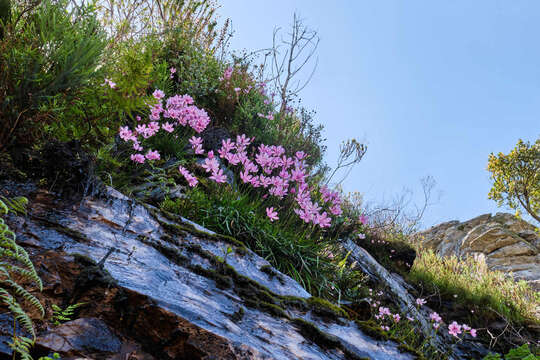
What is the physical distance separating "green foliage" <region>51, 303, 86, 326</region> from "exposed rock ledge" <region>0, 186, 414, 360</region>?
0.09 feet

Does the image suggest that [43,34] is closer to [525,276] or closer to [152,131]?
[152,131]

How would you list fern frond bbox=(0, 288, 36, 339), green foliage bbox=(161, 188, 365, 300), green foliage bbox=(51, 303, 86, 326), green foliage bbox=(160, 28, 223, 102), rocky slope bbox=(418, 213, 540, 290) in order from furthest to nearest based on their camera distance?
rocky slope bbox=(418, 213, 540, 290) → green foliage bbox=(160, 28, 223, 102) → green foliage bbox=(161, 188, 365, 300) → green foliage bbox=(51, 303, 86, 326) → fern frond bbox=(0, 288, 36, 339)

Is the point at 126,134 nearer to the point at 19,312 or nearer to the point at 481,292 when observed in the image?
the point at 19,312

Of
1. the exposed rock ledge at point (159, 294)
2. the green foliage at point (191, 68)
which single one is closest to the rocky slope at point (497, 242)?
the green foliage at point (191, 68)

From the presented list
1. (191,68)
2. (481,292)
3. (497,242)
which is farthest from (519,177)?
(191,68)

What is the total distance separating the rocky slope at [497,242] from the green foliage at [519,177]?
0.83 meters

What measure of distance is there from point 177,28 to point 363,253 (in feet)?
19.7

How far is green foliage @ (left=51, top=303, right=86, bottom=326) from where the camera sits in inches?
48.6

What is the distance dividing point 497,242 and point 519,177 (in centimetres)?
276

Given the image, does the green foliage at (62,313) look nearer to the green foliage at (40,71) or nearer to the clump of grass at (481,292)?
the green foliage at (40,71)

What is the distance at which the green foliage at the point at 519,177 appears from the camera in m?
12.8

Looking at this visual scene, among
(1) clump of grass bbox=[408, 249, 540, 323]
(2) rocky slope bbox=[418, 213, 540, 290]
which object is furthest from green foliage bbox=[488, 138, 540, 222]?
(1) clump of grass bbox=[408, 249, 540, 323]

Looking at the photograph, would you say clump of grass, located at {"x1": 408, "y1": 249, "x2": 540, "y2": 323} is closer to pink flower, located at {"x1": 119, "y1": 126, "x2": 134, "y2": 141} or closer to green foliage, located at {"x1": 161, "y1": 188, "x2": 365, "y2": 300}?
green foliage, located at {"x1": 161, "y1": 188, "x2": 365, "y2": 300}

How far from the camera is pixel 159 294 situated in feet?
4.93
